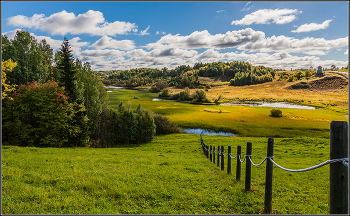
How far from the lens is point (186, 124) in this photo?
60.0m

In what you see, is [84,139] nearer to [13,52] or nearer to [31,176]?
[13,52]

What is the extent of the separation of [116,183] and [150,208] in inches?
99.8

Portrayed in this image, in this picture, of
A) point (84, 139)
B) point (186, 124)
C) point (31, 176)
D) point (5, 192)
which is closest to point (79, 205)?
point (5, 192)

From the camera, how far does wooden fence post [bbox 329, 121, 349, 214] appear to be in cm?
291

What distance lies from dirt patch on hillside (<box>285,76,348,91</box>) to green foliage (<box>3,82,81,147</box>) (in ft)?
511

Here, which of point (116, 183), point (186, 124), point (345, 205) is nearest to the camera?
point (345, 205)

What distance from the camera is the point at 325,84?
12862 cm

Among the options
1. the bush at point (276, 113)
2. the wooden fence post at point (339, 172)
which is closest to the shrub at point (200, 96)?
the bush at point (276, 113)

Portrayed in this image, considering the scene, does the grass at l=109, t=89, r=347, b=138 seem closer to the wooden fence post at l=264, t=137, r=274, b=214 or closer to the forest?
the forest

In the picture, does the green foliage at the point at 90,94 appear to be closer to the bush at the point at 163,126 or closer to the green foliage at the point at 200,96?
the bush at the point at 163,126

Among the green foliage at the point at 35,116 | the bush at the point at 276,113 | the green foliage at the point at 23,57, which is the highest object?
the green foliage at the point at 23,57

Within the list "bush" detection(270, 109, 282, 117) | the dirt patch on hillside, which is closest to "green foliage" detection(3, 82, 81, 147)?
"bush" detection(270, 109, 282, 117)

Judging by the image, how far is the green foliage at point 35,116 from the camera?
25.3 m

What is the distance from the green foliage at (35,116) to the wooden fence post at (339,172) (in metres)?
31.7
